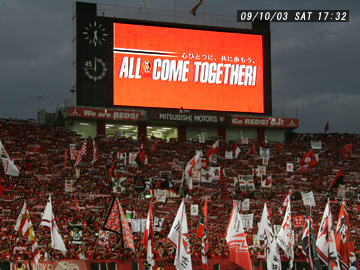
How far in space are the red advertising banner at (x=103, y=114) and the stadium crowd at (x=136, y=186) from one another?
59.2 inches

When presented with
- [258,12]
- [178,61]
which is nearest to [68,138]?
[178,61]

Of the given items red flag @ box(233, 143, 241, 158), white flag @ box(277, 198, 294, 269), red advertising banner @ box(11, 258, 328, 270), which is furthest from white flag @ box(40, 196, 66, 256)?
red flag @ box(233, 143, 241, 158)

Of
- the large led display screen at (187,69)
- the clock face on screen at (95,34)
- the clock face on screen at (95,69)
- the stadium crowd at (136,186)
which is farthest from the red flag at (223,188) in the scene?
the clock face on screen at (95,34)

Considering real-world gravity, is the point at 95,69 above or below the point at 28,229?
above

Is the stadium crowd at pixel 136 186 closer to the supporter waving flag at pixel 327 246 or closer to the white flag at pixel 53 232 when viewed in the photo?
the white flag at pixel 53 232

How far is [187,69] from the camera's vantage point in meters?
52.4

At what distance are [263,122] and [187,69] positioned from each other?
745 centimetres

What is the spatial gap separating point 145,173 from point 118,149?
401cm

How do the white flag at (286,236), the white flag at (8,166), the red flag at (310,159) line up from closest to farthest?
→ 1. the white flag at (286,236)
2. the white flag at (8,166)
3. the red flag at (310,159)

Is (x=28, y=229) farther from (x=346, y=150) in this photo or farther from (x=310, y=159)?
(x=346, y=150)

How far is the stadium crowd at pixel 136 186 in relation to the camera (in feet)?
95.5

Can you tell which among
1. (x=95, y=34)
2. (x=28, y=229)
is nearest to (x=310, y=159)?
(x=95, y=34)

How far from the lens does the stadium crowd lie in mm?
29094

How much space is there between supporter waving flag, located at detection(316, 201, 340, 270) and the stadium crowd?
5.99m
